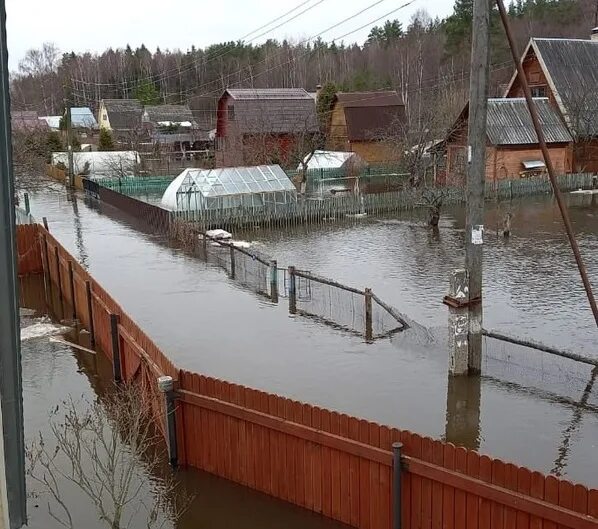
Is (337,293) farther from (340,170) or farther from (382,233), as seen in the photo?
(340,170)

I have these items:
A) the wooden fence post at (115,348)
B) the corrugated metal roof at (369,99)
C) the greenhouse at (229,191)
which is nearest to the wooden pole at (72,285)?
the wooden fence post at (115,348)

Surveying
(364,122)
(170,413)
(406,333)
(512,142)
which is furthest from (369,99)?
(170,413)

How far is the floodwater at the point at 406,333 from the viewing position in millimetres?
10695

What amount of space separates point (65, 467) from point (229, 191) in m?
23.5

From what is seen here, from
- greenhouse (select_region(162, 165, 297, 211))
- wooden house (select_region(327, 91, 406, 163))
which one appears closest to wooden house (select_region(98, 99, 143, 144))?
wooden house (select_region(327, 91, 406, 163))

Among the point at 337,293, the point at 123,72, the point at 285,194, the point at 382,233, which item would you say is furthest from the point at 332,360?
the point at 123,72

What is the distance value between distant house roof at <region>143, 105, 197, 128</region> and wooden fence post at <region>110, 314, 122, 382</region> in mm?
61625

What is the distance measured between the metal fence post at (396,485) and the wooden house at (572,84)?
1642 inches

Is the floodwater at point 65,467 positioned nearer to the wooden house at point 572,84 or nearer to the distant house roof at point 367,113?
the wooden house at point 572,84

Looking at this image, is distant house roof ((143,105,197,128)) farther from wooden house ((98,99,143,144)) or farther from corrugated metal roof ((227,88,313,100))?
corrugated metal roof ((227,88,313,100))

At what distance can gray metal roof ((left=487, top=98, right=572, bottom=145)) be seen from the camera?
137 feet

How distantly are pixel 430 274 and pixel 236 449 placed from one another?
13295mm

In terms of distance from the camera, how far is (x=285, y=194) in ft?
111

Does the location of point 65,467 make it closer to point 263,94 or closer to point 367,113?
point 367,113
